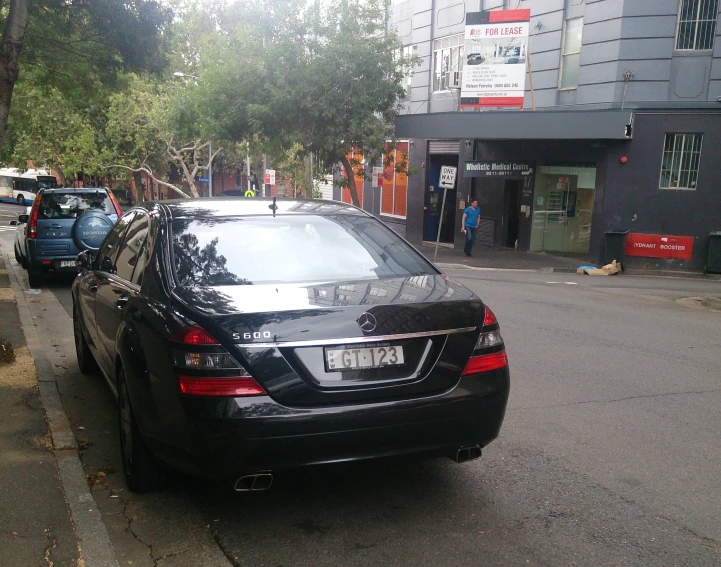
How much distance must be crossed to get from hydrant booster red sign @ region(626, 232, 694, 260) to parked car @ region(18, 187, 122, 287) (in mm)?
13486

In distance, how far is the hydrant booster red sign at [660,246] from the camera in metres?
19.6

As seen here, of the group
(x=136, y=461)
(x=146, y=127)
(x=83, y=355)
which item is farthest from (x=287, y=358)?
(x=146, y=127)

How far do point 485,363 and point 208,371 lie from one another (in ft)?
4.87

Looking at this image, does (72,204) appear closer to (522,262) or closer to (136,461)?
(136,461)

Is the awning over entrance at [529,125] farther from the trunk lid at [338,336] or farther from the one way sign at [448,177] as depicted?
the trunk lid at [338,336]

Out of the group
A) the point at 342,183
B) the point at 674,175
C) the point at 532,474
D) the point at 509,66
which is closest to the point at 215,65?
the point at 342,183

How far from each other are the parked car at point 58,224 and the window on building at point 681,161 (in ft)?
46.1

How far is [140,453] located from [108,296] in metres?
1.42

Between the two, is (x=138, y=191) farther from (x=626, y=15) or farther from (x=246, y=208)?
(x=246, y=208)

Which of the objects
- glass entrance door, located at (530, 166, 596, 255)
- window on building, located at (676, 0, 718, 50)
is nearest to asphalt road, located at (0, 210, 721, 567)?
window on building, located at (676, 0, 718, 50)

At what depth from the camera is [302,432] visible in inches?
141

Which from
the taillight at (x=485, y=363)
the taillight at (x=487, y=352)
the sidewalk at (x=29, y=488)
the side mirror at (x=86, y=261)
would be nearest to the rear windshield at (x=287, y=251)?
the taillight at (x=487, y=352)

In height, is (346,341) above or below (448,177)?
below

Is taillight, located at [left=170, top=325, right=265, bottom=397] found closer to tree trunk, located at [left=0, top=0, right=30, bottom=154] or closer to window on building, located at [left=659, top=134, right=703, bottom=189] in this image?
tree trunk, located at [left=0, top=0, right=30, bottom=154]
